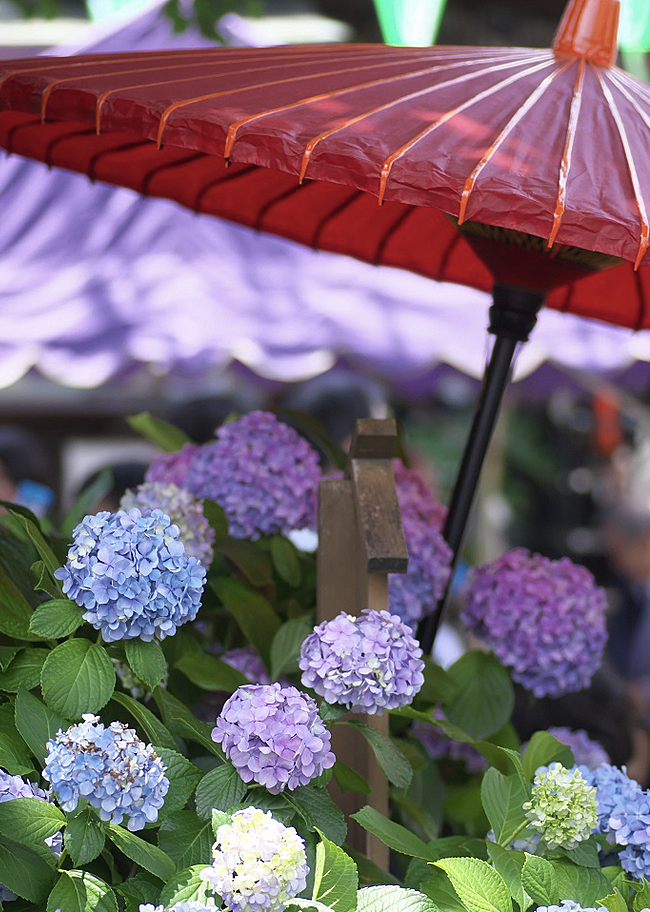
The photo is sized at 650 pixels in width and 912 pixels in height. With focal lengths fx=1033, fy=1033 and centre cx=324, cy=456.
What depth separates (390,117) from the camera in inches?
37.3

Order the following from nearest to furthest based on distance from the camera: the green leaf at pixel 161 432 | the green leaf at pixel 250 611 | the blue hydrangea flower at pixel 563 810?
the blue hydrangea flower at pixel 563 810, the green leaf at pixel 250 611, the green leaf at pixel 161 432

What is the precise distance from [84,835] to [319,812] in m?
0.21

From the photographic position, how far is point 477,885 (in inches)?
34.2

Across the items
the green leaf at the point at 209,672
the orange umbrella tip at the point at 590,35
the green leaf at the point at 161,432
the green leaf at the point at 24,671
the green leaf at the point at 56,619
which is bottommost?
the green leaf at the point at 209,672

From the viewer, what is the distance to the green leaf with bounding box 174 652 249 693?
4.00 ft

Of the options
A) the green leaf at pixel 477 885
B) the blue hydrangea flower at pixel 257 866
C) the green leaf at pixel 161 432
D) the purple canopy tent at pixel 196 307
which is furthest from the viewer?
the purple canopy tent at pixel 196 307

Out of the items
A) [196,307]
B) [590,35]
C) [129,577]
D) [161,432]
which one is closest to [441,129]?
[590,35]

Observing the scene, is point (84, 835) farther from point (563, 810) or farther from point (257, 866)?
point (563, 810)

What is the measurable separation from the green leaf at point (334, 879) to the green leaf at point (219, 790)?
10cm

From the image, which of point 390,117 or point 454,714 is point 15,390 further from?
point 390,117

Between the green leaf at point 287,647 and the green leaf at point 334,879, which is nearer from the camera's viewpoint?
the green leaf at point 334,879

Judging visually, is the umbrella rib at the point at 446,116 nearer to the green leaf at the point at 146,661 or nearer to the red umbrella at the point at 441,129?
the red umbrella at the point at 441,129

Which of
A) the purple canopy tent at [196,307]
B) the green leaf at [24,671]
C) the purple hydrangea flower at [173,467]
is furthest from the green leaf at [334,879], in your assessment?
the purple canopy tent at [196,307]

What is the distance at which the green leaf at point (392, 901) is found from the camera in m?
0.83
